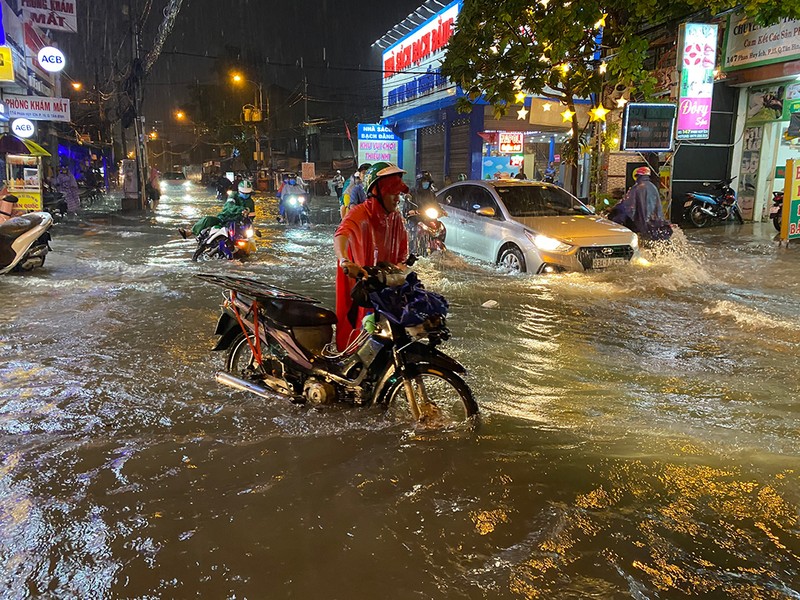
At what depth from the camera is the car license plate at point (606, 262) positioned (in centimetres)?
881

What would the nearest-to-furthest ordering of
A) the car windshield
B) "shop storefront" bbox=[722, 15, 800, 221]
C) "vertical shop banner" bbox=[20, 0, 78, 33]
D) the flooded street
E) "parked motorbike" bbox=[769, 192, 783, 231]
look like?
the flooded street, the car windshield, "parked motorbike" bbox=[769, 192, 783, 231], "shop storefront" bbox=[722, 15, 800, 221], "vertical shop banner" bbox=[20, 0, 78, 33]

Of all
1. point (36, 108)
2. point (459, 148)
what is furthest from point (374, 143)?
point (36, 108)

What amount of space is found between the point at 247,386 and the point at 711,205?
50.6ft

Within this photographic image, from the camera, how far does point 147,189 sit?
2753cm

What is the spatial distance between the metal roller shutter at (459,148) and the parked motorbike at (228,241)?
13160 millimetres

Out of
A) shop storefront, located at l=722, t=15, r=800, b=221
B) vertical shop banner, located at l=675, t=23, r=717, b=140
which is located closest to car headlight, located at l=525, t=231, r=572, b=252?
vertical shop banner, located at l=675, t=23, r=717, b=140

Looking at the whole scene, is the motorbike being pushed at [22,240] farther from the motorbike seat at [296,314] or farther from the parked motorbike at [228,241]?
the motorbike seat at [296,314]

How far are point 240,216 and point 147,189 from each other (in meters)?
18.7

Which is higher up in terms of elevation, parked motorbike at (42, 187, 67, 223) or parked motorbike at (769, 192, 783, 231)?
parked motorbike at (769, 192, 783, 231)

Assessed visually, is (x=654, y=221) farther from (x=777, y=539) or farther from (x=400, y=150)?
(x=400, y=150)

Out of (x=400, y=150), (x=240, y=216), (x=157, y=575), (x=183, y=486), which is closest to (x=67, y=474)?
(x=183, y=486)

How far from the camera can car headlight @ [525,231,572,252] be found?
28.6ft

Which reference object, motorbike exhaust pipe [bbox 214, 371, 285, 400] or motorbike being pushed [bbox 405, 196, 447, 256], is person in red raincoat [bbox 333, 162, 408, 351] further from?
motorbike being pushed [bbox 405, 196, 447, 256]

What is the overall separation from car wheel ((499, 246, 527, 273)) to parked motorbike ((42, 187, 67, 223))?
597 inches
